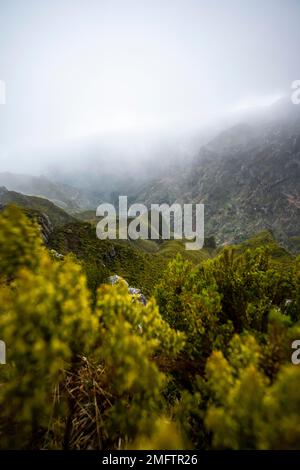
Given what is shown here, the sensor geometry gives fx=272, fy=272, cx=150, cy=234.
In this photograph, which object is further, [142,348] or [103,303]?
[103,303]

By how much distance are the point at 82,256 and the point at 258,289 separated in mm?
66619

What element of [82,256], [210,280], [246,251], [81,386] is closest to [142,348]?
[81,386]

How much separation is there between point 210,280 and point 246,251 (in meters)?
1.48

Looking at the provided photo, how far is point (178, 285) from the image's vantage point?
7.82m

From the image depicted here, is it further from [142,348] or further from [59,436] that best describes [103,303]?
[59,436]
